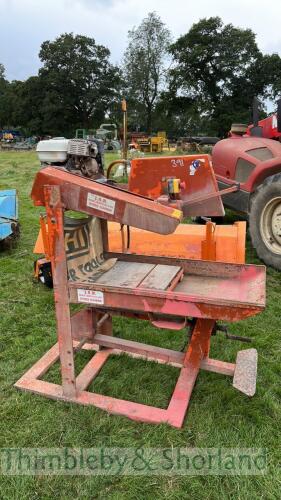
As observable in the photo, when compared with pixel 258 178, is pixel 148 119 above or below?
above

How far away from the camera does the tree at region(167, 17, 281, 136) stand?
1244 inches

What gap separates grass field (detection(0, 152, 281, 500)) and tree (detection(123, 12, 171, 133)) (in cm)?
3645

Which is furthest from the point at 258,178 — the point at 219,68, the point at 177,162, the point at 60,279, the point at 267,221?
the point at 219,68

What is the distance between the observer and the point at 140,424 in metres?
2.22

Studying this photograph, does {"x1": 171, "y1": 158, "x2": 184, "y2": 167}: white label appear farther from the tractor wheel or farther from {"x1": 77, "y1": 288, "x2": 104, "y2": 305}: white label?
{"x1": 77, "y1": 288, "x2": 104, "y2": 305}: white label

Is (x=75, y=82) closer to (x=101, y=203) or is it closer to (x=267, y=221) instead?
(x=267, y=221)

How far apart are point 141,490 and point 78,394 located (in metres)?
0.69

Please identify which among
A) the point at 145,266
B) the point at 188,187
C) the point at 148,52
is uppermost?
the point at 148,52

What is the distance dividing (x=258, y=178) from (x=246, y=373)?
2.80 m

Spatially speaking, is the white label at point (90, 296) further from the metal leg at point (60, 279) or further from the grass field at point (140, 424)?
the grass field at point (140, 424)

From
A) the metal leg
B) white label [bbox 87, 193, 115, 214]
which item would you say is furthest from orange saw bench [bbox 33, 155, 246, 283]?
white label [bbox 87, 193, 115, 214]

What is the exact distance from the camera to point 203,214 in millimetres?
3570

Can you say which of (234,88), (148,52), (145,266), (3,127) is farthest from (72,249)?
(3,127)

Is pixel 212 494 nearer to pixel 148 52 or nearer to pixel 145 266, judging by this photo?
pixel 145 266
